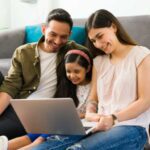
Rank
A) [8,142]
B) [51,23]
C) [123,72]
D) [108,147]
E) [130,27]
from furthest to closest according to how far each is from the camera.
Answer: [130,27] → [51,23] → [8,142] → [123,72] → [108,147]

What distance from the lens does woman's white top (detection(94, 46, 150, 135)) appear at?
1.37m

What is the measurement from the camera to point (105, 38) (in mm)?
1406

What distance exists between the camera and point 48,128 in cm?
139

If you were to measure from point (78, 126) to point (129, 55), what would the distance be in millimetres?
373

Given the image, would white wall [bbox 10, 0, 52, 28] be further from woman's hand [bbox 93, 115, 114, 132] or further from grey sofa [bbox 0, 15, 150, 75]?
woman's hand [bbox 93, 115, 114, 132]

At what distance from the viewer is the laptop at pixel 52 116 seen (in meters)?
1.25

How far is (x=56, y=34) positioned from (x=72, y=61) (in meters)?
0.17

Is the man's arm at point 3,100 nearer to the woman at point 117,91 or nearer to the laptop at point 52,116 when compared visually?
the laptop at point 52,116

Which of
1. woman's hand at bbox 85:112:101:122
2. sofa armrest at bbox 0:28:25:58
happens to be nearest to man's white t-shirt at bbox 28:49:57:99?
woman's hand at bbox 85:112:101:122

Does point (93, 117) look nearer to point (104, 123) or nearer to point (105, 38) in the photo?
point (104, 123)

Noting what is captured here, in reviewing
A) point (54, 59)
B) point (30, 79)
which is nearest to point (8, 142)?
point (30, 79)

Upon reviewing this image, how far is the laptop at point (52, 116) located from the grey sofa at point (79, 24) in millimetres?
864

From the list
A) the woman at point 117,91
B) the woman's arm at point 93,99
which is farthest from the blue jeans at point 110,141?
the woman's arm at point 93,99

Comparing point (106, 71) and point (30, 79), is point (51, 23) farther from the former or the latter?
point (106, 71)
